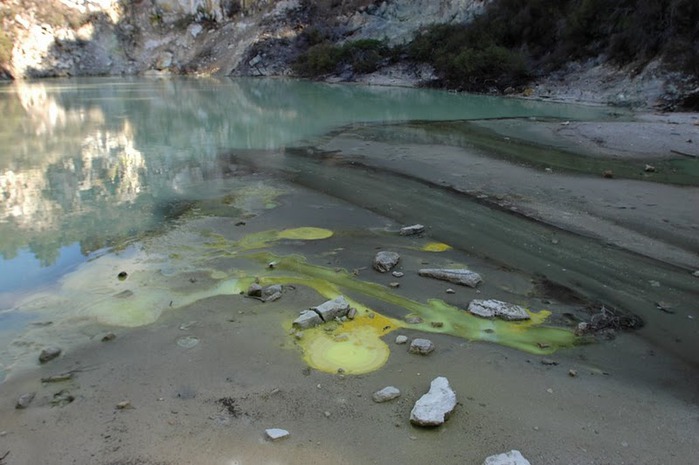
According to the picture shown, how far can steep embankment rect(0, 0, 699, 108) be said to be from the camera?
22175mm

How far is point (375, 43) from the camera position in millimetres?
39688

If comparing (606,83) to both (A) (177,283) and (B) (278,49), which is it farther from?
(B) (278,49)

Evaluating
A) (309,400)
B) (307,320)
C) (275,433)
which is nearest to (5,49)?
(307,320)

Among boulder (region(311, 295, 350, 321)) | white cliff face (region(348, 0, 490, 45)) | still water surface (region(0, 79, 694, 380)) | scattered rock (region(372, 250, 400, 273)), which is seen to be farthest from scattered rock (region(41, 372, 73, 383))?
white cliff face (region(348, 0, 490, 45))

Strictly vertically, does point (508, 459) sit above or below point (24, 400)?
above

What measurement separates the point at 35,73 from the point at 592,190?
194 feet

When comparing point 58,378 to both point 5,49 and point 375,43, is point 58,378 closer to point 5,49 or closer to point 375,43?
point 375,43

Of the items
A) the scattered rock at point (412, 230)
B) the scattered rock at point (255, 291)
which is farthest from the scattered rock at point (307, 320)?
the scattered rock at point (412, 230)

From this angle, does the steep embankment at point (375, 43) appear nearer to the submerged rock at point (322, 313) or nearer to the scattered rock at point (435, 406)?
the submerged rock at point (322, 313)

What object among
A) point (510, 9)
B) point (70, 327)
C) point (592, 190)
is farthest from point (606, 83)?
point (70, 327)

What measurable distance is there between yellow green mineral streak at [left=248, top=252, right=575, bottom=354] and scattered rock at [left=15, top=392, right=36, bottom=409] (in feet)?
8.35

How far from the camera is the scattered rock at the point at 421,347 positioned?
4.27 m

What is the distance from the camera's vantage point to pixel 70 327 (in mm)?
4777

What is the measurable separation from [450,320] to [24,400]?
3.49 metres
